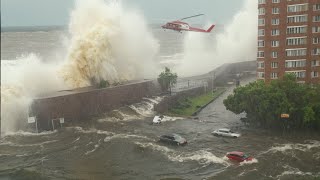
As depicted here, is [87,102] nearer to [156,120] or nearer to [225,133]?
[156,120]

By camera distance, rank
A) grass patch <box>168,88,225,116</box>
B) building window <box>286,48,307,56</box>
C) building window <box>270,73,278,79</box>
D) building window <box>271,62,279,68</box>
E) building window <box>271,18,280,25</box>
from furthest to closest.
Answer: grass patch <box>168,88,225,116</box> → building window <box>270,73,278,79</box> → building window <box>271,62,279,68</box> → building window <box>271,18,280,25</box> → building window <box>286,48,307,56</box>

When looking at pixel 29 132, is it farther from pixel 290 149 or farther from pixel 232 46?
pixel 232 46

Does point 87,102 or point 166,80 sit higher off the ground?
point 166,80

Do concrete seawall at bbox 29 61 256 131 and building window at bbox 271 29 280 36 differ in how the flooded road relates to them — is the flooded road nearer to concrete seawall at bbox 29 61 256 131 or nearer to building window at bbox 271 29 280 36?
concrete seawall at bbox 29 61 256 131

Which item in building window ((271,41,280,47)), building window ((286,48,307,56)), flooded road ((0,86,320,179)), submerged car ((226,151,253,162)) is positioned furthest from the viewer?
building window ((271,41,280,47))

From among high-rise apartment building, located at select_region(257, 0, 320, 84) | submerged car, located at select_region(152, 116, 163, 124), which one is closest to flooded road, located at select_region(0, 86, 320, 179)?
submerged car, located at select_region(152, 116, 163, 124)

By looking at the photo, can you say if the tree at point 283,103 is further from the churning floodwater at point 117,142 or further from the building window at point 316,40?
the building window at point 316,40

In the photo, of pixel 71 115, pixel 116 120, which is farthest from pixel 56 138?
pixel 116 120

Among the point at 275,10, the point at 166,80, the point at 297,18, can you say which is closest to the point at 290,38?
the point at 297,18
